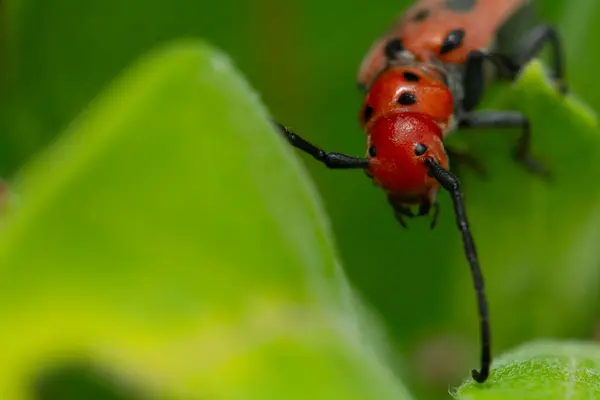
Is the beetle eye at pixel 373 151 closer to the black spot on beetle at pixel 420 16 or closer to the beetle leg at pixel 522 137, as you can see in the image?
the beetle leg at pixel 522 137

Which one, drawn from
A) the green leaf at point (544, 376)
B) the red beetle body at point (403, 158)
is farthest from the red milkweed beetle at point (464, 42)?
the green leaf at point (544, 376)

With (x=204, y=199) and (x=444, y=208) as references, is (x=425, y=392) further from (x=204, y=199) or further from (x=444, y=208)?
(x=204, y=199)

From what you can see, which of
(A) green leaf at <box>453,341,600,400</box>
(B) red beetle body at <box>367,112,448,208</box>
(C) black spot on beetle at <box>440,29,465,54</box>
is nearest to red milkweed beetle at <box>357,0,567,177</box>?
(C) black spot on beetle at <box>440,29,465,54</box>

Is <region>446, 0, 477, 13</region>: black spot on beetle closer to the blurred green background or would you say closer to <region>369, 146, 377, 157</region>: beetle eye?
the blurred green background

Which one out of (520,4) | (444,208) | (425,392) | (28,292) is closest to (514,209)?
(444,208)

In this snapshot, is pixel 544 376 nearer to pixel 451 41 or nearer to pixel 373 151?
pixel 373 151

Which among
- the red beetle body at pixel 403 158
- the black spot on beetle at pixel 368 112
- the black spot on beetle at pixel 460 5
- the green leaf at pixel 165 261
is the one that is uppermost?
the black spot on beetle at pixel 460 5

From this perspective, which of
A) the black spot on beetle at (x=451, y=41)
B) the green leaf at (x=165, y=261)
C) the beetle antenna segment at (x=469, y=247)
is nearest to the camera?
the green leaf at (x=165, y=261)
